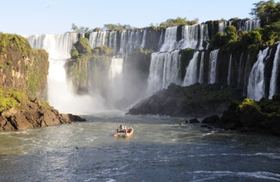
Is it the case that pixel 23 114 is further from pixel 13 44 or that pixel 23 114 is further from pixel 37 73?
pixel 37 73

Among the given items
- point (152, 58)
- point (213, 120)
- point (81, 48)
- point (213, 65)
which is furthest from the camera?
point (81, 48)

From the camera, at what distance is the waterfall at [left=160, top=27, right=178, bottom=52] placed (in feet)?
343

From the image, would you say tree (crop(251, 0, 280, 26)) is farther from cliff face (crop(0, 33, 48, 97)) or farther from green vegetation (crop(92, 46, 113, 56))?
cliff face (crop(0, 33, 48, 97))

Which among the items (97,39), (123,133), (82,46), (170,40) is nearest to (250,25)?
(170,40)

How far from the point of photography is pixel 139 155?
138ft

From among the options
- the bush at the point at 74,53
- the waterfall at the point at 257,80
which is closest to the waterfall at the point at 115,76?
the bush at the point at 74,53

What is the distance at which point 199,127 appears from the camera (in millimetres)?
61188

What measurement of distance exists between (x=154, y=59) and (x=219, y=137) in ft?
150

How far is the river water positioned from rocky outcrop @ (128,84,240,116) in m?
16.4

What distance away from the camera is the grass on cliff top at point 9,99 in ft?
199

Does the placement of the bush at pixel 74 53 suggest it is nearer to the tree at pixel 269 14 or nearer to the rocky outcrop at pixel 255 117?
the tree at pixel 269 14

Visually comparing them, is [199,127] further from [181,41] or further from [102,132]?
[181,41]

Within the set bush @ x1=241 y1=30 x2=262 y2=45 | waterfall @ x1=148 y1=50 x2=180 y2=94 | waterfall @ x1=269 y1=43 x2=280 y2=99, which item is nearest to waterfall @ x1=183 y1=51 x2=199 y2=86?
waterfall @ x1=148 y1=50 x2=180 y2=94

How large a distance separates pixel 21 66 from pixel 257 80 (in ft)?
114
